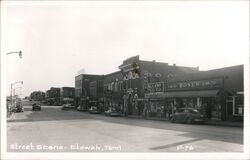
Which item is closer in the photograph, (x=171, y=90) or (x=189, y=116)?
(x=189, y=116)

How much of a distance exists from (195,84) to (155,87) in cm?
883

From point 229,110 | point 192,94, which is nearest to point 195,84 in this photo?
point 192,94

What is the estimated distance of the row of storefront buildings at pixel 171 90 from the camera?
27.5 metres

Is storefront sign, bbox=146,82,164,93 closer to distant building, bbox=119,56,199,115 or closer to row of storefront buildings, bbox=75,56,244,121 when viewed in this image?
row of storefront buildings, bbox=75,56,244,121

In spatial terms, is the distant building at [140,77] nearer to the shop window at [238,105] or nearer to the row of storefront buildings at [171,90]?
the row of storefront buildings at [171,90]

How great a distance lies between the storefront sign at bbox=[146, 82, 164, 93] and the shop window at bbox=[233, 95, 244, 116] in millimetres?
12689

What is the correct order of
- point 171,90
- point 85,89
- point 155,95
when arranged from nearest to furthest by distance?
1. point 171,90
2. point 155,95
3. point 85,89

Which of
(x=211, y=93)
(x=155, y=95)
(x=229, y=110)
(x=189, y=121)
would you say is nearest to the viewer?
(x=189, y=121)

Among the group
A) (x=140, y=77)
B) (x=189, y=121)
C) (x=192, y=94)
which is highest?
(x=140, y=77)

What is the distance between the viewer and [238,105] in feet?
86.9

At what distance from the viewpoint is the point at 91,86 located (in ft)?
245

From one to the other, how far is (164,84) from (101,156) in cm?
2882

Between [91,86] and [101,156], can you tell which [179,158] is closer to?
[101,156]

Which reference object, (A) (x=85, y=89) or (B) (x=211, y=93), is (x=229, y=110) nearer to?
(B) (x=211, y=93)
